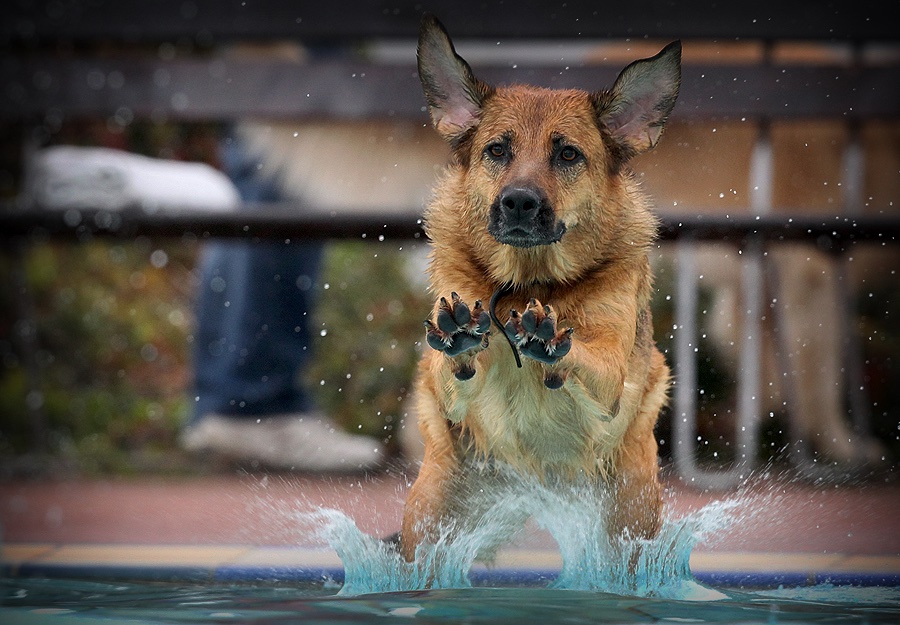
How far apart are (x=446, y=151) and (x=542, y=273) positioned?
102 inches

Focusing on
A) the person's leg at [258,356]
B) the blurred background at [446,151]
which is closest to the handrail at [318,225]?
the blurred background at [446,151]

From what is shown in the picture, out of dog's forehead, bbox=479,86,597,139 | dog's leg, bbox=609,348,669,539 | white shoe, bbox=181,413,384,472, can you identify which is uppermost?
dog's forehead, bbox=479,86,597,139

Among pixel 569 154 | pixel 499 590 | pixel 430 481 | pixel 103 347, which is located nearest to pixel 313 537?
pixel 430 481

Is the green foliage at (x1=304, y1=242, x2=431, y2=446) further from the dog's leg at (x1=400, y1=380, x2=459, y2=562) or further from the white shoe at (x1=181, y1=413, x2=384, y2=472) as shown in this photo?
the dog's leg at (x1=400, y1=380, x2=459, y2=562)

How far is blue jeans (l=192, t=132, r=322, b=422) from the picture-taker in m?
5.17

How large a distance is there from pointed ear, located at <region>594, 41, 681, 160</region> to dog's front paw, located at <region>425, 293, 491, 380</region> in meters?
0.75

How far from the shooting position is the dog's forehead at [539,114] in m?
2.85

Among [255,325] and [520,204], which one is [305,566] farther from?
[255,325]

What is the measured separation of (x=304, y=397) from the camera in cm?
535

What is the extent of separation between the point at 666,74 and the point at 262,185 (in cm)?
293

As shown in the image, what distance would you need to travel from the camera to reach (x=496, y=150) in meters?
2.86

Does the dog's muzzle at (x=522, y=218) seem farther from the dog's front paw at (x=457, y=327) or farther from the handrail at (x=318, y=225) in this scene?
the handrail at (x=318, y=225)

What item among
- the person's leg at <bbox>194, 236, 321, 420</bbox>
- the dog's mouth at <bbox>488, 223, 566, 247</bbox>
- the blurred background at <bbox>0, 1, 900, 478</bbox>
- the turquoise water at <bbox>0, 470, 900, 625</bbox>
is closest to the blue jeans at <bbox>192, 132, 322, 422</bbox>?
the person's leg at <bbox>194, 236, 321, 420</bbox>

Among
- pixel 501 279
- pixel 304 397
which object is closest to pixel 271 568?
pixel 501 279
